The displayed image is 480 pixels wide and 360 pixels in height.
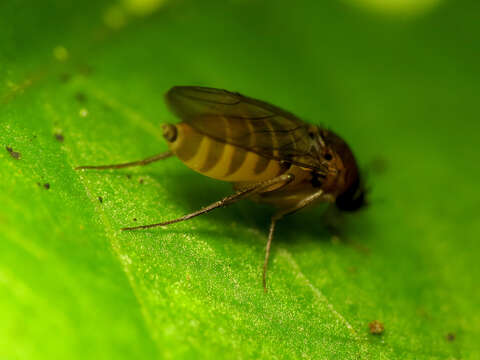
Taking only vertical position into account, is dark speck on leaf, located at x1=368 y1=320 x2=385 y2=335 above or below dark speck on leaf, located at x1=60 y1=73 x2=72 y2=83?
below

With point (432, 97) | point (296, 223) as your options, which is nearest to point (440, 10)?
point (432, 97)

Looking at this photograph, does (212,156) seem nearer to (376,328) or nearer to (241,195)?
(241,195)

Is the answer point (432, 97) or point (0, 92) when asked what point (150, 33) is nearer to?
point (0, 92)

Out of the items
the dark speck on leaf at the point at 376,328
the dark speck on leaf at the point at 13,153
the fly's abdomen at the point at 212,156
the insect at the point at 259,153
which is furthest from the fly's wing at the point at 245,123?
the dark speck on leaf at the point at 376,328

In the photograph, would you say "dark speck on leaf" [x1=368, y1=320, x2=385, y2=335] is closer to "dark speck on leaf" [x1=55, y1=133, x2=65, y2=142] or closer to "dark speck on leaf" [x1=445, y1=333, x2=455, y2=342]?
"dark speck on leaf" [x1=445, y1=333, x2=455, y2=342]

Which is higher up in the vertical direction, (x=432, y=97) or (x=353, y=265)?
(x=432, y=97)

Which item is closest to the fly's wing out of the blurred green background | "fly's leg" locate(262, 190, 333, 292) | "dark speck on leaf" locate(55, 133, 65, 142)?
"fly's leg" locate(262, 190, 333, 292)

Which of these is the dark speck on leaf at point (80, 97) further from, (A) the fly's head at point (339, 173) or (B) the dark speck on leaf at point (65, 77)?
(A) the fly's head at point (339, 173)
